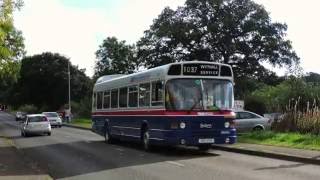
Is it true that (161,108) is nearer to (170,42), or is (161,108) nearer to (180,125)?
(180,125)

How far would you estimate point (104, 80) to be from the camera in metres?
32.4

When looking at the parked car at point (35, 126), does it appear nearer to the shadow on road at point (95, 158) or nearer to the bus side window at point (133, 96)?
the shadow on road at point (95, 158)

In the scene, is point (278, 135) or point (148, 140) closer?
point (148, 140)

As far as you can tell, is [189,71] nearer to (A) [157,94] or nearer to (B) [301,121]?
(A) [157,94]

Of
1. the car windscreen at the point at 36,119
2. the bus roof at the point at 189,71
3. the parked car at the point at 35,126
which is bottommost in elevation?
the parked car at the point at 35,126

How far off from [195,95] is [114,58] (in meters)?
74.9

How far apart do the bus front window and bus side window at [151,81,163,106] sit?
459mm

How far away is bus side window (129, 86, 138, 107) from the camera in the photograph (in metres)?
25.1

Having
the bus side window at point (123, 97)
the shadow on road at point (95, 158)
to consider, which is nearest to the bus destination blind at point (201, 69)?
the shadow on road at point (95, 158)

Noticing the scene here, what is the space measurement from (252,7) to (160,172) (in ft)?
208

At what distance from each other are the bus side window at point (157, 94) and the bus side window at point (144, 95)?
558 millimetres

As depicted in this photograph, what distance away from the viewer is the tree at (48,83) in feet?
370

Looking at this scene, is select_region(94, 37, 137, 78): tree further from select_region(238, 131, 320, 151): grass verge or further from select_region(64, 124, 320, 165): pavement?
select_region(64, 124, 320, 165): pavement

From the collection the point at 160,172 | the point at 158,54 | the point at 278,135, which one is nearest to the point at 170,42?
the point at 158,54
